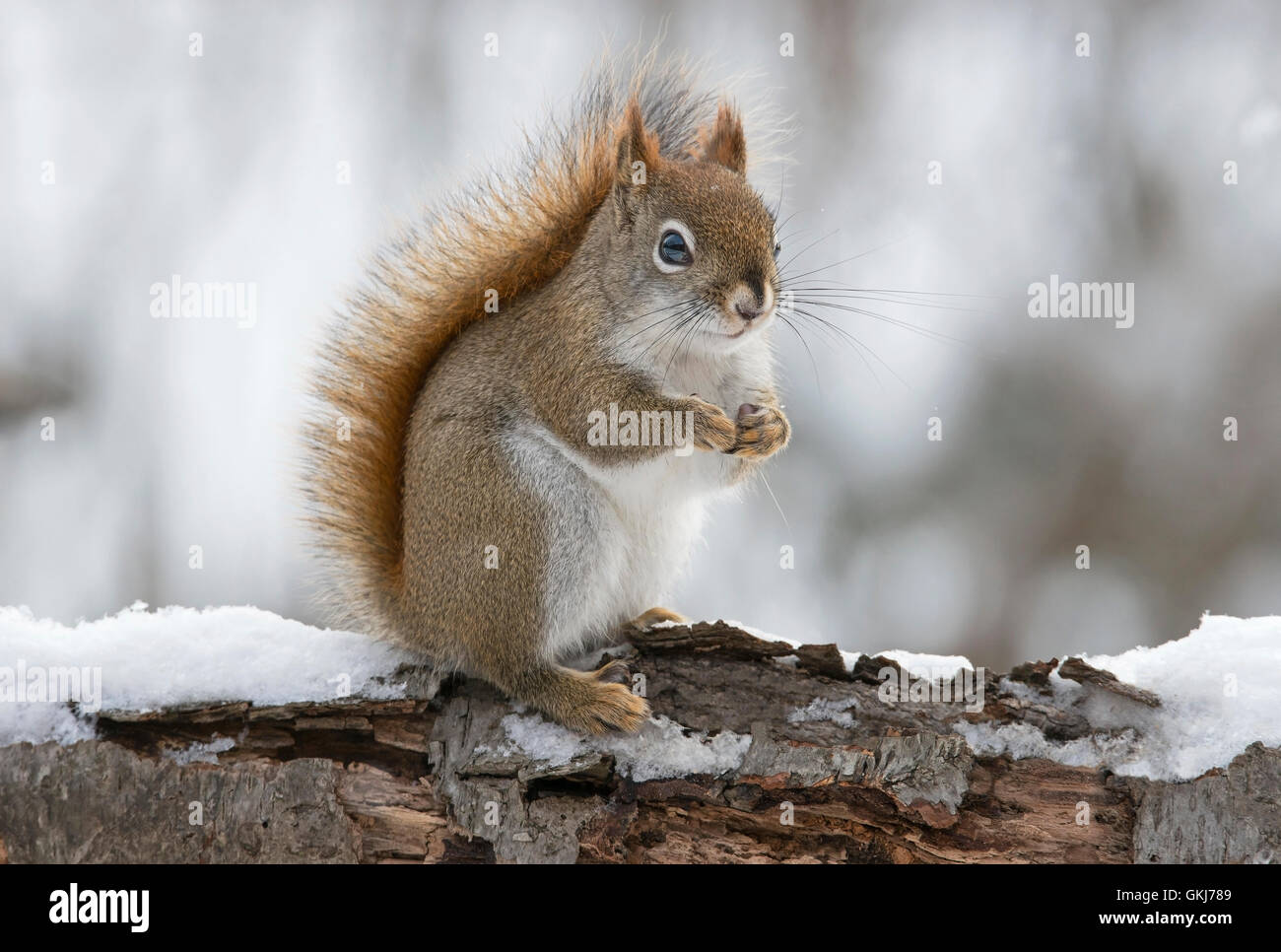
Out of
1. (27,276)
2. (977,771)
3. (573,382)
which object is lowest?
(977,771)

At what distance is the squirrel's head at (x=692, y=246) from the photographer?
6.98ft

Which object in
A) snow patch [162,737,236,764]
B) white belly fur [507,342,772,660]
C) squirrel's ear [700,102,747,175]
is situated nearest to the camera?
snow patch [162,737,236,764]

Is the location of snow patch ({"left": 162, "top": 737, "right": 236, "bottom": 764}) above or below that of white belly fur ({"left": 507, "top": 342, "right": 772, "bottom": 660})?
below

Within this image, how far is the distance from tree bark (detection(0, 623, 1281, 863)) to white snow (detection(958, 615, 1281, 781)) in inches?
0.9

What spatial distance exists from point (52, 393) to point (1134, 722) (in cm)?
312

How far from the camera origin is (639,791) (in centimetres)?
188

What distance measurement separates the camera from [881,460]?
369 centimetres

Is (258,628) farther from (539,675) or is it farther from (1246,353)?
(1246,353)

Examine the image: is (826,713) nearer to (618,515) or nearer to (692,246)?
(618,515)

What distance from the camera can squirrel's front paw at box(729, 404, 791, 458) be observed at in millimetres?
2211

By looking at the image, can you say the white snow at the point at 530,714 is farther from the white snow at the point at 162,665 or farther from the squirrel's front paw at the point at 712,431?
the squirrel's front paw at the point at 712,431

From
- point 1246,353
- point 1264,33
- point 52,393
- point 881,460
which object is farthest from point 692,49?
point 52,393
